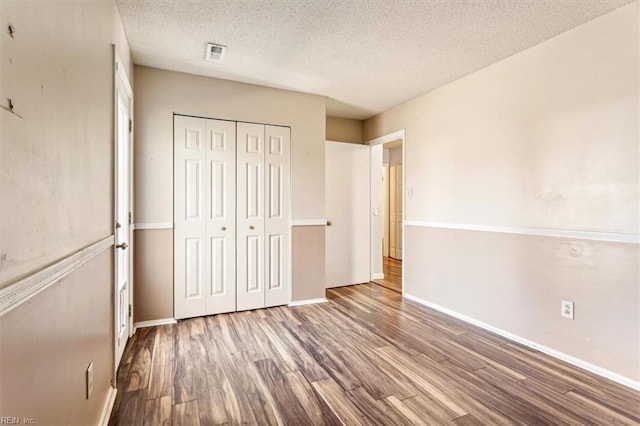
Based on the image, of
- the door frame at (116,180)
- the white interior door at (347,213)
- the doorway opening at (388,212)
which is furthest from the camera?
the doorway opening at (388,212)

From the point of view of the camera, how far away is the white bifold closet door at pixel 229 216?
3.09 metres

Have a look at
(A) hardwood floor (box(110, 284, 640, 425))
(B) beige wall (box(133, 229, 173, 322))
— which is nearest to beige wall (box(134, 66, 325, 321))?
(B) beige wall (box(133, 229, 173, 322))

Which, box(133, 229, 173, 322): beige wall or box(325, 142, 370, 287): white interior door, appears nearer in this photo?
box(133, 229, 173, 322): beige wall

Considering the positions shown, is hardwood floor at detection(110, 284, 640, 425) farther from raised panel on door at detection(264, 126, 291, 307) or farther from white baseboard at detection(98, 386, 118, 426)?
raised panel on door at detection(264, 126, 291, 307)

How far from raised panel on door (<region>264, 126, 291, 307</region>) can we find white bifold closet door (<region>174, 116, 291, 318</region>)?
1 cm

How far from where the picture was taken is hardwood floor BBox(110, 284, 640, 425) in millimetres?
1703

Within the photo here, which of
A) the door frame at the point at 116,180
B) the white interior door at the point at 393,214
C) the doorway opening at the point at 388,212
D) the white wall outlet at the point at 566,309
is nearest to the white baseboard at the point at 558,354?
the white wall outlet at the point at 566,309

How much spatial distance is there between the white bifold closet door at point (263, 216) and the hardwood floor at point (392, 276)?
164 cm

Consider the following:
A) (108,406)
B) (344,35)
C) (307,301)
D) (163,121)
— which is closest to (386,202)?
(307,301)

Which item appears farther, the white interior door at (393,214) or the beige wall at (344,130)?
the white interior door at (393,214)

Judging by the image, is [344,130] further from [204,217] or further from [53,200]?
[53,200]

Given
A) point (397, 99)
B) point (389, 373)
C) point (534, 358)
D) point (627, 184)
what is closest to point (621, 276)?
point (627, 184)

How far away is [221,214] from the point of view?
3.23 meters

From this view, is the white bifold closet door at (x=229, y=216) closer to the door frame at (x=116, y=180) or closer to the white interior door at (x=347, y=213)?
the door frame at (x=116, y=180)
